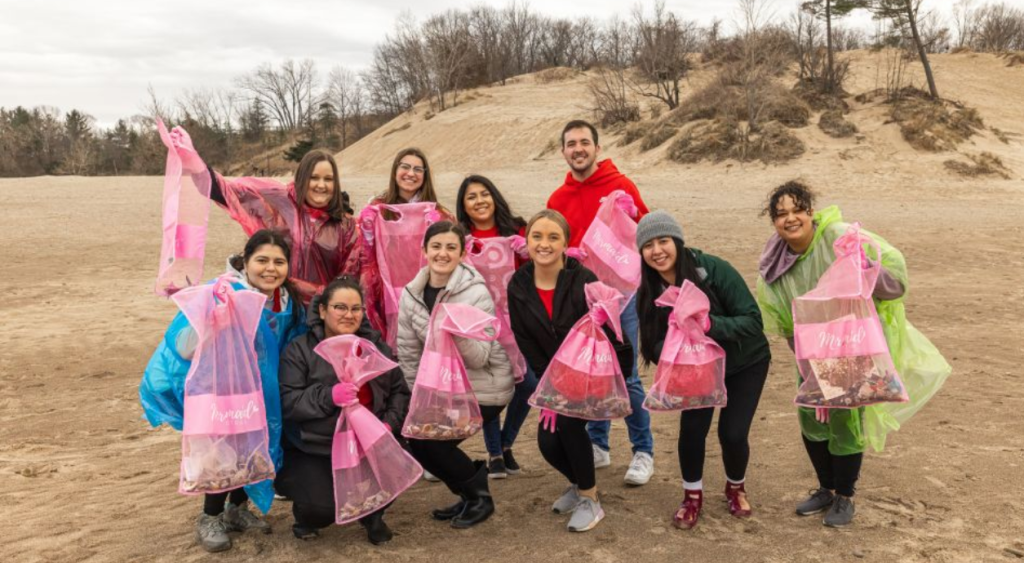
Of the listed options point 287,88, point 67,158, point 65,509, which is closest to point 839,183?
point 65,509

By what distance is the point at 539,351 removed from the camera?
4.01 meters

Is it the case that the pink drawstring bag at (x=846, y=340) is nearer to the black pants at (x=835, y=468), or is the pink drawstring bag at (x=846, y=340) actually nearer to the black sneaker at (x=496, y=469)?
the black pants at (x=835, y=468)

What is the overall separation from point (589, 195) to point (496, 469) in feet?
6.00

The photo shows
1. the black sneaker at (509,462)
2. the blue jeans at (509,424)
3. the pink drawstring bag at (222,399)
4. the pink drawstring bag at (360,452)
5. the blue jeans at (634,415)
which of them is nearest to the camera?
the pink drawstring bag at (222,399)

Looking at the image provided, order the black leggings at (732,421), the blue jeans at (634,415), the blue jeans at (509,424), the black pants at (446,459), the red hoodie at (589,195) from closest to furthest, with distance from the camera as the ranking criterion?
the black leggings at (732,421) → the black pants at (446,459) → the blue jeans at (634,415) → the blue jeans at (509,424) → the red hoodie at (589,195)

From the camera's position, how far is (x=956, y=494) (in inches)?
165

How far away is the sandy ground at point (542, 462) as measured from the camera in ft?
12.3

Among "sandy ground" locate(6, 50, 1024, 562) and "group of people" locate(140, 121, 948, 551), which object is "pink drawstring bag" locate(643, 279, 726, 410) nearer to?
"group of people" locate(140, 121, 948, 551)

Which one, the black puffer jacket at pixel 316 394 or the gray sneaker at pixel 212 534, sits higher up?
the black puffer jacket at pixel 316 394

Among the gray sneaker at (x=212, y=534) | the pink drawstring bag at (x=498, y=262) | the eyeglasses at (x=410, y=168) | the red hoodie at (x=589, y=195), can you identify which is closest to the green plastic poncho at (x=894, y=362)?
the red hoodie at (x=589, y=195)

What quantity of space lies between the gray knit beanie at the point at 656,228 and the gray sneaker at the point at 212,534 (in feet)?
8.39

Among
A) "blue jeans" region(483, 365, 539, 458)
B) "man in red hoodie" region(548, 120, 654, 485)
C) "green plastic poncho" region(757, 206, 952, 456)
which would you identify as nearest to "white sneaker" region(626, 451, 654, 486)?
"man in red hoodie" region(548, 120, 654, 485)

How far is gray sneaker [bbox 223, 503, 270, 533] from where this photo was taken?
3967mm

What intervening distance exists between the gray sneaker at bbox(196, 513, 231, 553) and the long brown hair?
5.85 ft
